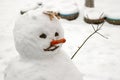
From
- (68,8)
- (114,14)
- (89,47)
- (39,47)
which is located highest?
(39,47)

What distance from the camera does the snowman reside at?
6.13 feet

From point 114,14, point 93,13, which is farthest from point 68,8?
point 114,14

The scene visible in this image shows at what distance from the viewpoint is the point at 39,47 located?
1.87m

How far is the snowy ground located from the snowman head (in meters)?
1.63

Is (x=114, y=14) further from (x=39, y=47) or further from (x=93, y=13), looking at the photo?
(x=39, y=47)

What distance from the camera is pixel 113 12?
16.9 feet

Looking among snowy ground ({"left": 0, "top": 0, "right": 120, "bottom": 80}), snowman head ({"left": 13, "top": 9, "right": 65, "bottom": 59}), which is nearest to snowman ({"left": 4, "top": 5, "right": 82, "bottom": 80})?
snowman head ({"left": 13, "top": 9, "right": 65, "bottom": 59})

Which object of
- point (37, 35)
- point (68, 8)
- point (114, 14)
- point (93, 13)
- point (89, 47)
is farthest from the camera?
point (68, 8)

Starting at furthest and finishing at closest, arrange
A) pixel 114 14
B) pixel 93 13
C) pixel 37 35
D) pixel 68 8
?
1. pixel 68 8
2. pixel 93 13
3. pixel 114 14
4. pixel 37 35

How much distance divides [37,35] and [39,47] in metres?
0.11

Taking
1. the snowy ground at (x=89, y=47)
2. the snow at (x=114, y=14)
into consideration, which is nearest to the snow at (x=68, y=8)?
the snowy ground at (x=89, y=47)

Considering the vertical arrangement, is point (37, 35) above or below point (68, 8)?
above

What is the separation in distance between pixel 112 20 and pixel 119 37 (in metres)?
0.63

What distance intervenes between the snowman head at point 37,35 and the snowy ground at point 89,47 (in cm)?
163
